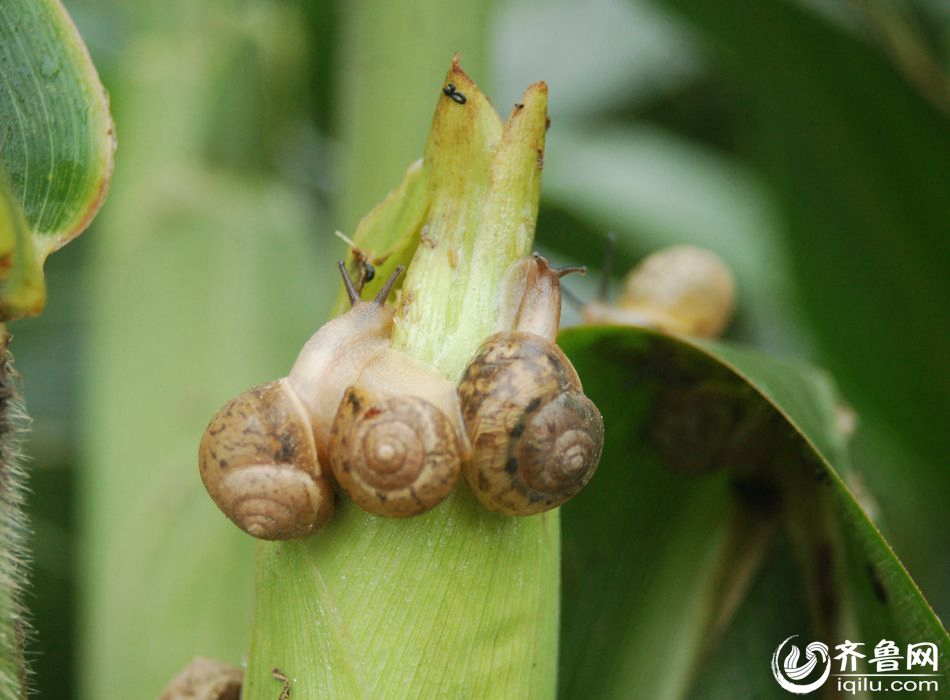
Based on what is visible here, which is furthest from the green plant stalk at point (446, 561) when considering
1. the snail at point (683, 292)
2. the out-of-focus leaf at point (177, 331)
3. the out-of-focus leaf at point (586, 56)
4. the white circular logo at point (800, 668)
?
the out-of-focus leaf at point (586, 56)

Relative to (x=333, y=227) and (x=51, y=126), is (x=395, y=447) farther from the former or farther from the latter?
(x=333, y=227)

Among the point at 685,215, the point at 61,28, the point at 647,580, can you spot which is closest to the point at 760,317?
the point at 685,215

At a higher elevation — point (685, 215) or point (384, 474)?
point (685, 215)

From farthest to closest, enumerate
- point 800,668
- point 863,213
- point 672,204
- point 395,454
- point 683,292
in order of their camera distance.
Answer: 1. point 672,204
2. point 863,213
3. point 683,292
4. point 800,668
5. point 395,454

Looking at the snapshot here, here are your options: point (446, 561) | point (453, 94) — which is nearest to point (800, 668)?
point (446, 561)

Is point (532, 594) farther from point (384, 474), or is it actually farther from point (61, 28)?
point (61, 28)
